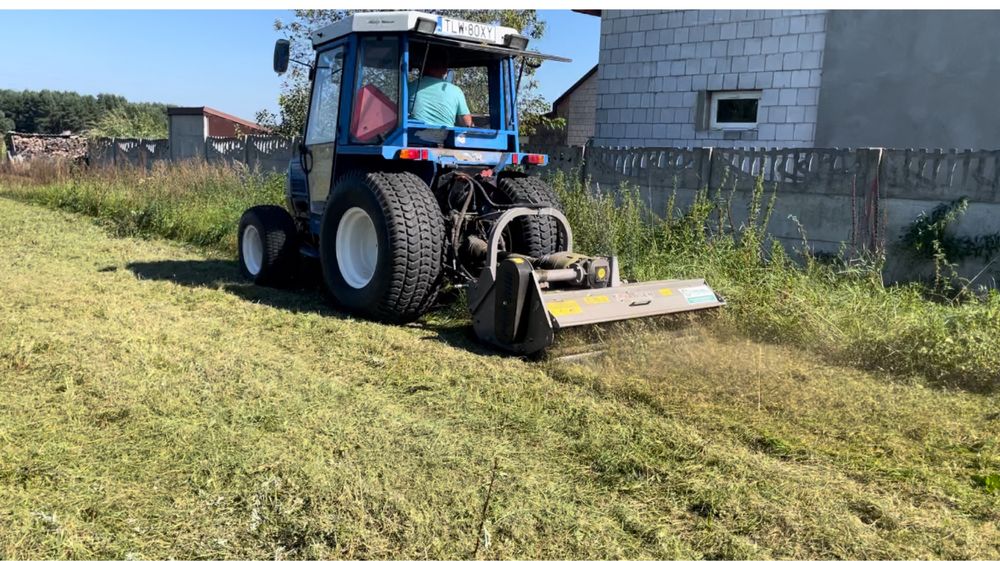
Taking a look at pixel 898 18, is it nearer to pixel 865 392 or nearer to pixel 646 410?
pixel 865 392

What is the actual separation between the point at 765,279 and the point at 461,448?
3462mm

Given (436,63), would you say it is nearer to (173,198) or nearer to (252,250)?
(252,250)

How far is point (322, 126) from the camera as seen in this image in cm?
657

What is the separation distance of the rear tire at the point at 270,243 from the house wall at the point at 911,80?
6324 mm

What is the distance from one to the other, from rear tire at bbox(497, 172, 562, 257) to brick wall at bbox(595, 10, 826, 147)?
472cm

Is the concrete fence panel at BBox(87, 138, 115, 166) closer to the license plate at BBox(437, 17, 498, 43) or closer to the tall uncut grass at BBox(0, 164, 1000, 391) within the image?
the tall uncut grass at BBox(0, 164, 1000, 391)

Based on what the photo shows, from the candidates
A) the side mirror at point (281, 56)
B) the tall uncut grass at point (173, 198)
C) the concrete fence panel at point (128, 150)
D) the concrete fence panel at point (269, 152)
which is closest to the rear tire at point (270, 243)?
the side mirror at point (281, 56)

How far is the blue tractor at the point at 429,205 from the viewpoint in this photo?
16.1 feet

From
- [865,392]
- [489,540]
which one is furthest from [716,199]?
[489,540]

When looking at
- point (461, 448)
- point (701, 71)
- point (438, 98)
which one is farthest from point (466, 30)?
point (701, 71)

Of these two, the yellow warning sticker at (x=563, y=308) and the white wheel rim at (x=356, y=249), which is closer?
the yellow warning sticker at (x=563, y=308)

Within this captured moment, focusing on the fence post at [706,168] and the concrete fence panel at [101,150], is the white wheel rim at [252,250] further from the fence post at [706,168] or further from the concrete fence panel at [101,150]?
the concrete fence panel at [101,150]

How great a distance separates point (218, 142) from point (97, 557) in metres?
12.9

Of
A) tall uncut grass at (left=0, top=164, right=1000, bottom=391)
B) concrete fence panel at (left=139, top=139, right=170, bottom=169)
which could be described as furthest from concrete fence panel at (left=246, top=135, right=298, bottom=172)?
concrete fence panel at (left=139, top=139, right=170, bottom=169)
